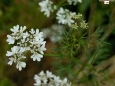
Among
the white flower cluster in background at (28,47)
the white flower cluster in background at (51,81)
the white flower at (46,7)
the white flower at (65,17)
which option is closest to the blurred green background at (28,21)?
the white flower at (46,7)

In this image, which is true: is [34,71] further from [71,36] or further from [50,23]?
[71,36]

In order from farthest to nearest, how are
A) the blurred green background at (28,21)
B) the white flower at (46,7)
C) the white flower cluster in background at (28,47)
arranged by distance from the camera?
the blurred green background at (28,21)
the white flower at (46,7)
the white flower cluster in background at (28,47)

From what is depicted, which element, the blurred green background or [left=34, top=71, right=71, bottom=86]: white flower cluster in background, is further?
the blurred green background

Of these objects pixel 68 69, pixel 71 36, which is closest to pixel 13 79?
pixel 68 69

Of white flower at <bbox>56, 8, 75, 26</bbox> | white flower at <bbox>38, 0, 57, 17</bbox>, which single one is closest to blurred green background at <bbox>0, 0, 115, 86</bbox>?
white flower at <bbox>38, 0, 57, 17</bbox>

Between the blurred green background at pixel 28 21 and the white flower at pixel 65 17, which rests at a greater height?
the blurred green background at pixel 28 21

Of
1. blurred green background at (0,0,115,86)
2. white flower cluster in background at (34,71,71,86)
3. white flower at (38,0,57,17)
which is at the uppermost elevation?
blurred green background at (0,0,115,86)

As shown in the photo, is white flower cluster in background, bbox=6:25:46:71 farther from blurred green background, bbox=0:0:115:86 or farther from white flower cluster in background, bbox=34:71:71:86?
blurred green background, bbox=0:0:115:86

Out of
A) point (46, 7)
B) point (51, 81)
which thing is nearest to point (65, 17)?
point (46, 7)

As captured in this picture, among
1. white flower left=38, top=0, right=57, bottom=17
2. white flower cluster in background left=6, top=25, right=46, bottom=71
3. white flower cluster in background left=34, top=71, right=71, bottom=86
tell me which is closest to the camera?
white flower cluster in background left=6, top=25, right=46, bottom=71

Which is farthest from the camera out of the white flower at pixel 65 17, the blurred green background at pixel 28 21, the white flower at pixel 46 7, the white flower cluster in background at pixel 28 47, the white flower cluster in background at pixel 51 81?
the blurred green background at pixel 28 21

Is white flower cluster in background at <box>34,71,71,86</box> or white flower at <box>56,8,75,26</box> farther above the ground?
white flower at <box>56,8,75,26</box>

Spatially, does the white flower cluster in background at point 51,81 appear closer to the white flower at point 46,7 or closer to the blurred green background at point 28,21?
the white flower at point 46,7
